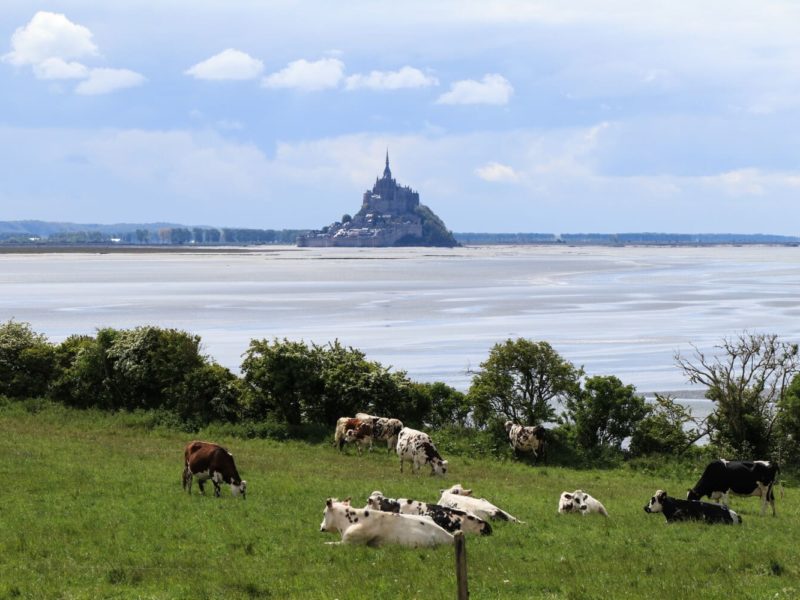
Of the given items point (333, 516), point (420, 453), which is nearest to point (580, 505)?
point (333, 516)

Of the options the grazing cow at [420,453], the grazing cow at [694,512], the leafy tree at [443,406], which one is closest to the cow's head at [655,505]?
the grazing cow at [694,512]

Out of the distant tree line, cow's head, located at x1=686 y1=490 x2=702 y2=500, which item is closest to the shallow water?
the distant tree line

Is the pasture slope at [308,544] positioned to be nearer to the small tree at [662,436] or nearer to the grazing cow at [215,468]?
the grazing cow at [215,468]

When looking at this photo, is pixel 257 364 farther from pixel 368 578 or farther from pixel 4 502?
pixel 368 578

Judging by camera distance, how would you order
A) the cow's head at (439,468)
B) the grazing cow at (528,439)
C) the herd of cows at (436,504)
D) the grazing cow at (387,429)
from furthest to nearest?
1. the grazing cow at (528,439)
2. the grazing cow at (387,429)
3. the cow's head at (439,468)
4. the herd of cows at (436,504)

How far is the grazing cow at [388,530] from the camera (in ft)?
58.1

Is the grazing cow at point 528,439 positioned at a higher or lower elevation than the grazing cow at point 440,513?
lower

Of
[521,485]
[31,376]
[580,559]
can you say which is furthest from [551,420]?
[31,376]

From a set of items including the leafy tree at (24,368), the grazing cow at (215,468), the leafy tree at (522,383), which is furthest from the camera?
the leafy tree at (24,368)

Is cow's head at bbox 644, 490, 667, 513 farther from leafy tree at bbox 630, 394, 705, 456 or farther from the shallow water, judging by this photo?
the shallow water

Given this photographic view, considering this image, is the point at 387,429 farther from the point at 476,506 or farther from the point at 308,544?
the point at 308,544

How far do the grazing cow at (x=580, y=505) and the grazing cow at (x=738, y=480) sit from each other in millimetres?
3029

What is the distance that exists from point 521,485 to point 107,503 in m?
12.3

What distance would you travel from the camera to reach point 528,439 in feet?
112
